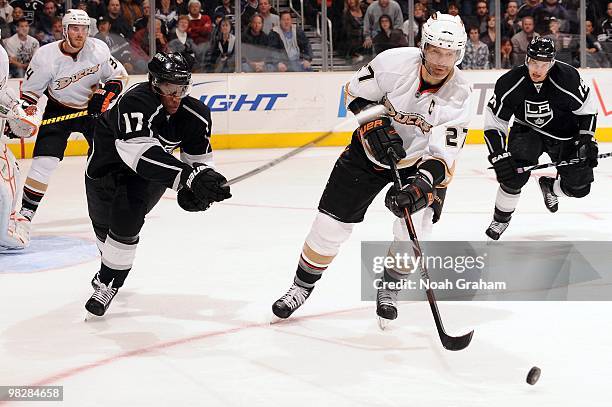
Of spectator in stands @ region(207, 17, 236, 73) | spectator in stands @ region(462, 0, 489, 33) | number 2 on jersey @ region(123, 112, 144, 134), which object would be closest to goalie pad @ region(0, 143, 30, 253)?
number 2 on jersey @ region(123, 112, 144, 134)

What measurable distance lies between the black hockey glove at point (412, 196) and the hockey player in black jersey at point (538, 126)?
161 centimetres

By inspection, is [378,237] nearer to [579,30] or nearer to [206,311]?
[206,311]

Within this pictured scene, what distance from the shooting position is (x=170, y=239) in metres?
4.81

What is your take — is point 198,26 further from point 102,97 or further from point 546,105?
point 546,105

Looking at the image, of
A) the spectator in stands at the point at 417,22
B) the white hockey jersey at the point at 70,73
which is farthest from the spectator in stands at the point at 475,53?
the white hockey jersey at the point at 70,73

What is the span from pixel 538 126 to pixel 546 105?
145 millimetres

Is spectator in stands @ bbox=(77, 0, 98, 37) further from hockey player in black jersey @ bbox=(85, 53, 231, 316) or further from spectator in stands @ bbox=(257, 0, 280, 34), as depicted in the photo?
hockey player in black jersey @ bbox=(85, 53, 231, 316)

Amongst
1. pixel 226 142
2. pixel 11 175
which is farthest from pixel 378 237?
pixel 226 142

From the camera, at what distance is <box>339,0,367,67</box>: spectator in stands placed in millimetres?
8969

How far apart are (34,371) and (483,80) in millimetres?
6885

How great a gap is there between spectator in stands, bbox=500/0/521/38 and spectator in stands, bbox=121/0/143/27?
11.2ft

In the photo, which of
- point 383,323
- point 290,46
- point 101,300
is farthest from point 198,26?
point 383,323

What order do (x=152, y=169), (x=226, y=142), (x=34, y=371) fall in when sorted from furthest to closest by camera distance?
(x=226, y=142) → (x=152, y=169) → (x=34, y=371)

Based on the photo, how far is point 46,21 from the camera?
26.9 ft
